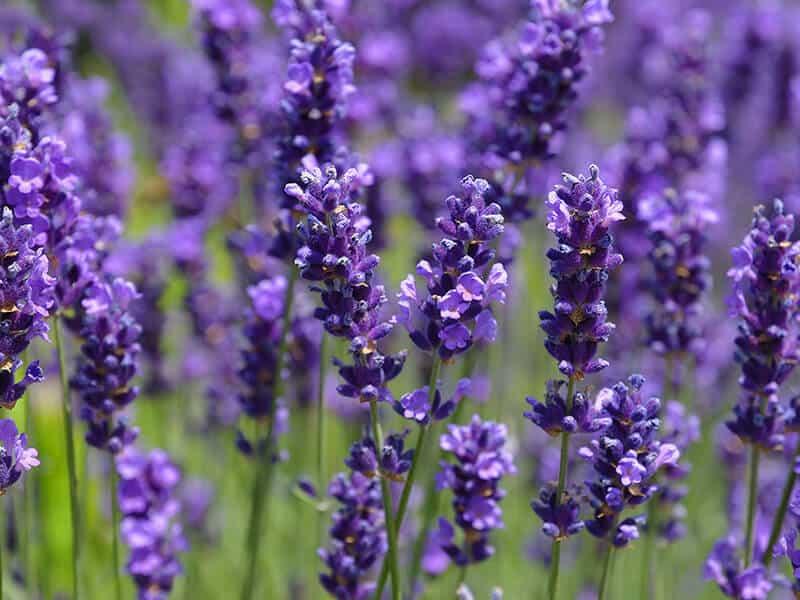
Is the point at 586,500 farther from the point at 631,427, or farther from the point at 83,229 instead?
the point at 83,229

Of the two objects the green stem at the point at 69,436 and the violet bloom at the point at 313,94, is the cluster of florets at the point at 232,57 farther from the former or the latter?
the green stem at the point at 69,436

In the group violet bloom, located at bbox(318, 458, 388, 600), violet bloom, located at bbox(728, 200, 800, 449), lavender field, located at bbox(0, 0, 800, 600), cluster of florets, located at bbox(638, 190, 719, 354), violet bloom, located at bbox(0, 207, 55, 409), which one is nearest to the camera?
violet bloom, located at bbox(0, 207, 55, 409)

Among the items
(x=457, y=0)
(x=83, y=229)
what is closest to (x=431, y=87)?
(x=457, y=0)

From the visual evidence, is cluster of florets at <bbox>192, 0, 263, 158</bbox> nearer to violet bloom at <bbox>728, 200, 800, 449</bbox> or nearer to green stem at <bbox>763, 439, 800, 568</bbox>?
violet bloom at <bbox>728, 200, 800, 449</bbox>

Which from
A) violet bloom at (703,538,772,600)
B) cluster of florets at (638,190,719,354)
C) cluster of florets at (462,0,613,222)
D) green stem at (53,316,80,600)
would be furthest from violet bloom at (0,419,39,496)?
cluster of florets at (638,190,719,354)

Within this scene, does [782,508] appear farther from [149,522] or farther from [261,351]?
[149,522]

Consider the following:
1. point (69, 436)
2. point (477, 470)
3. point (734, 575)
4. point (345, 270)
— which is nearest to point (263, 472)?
point (69, 436)
